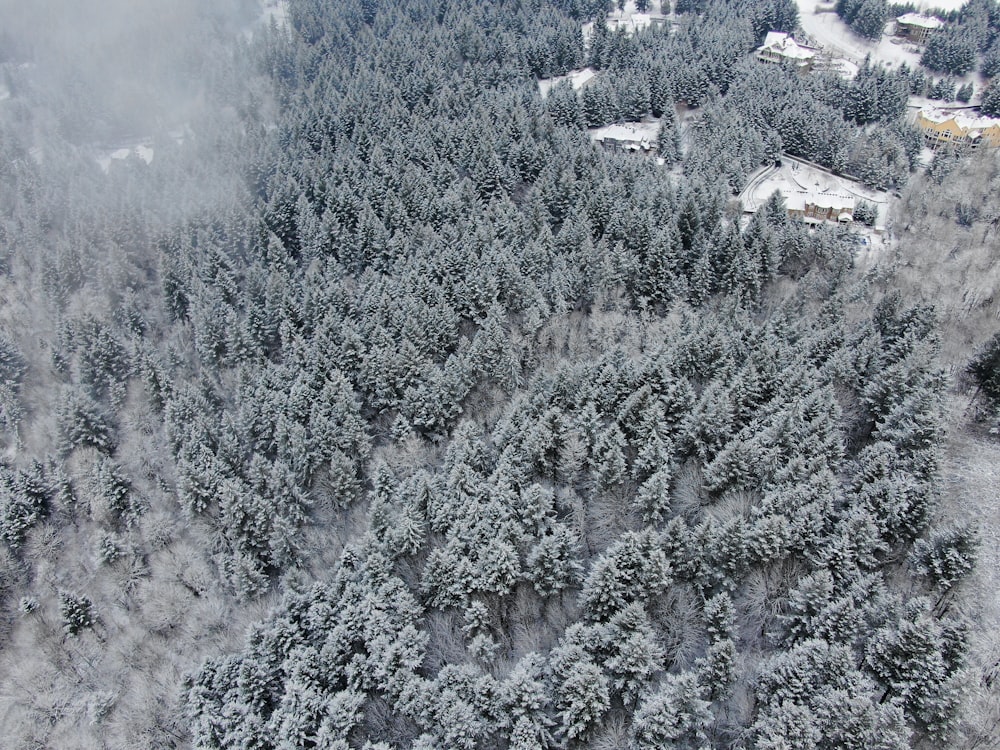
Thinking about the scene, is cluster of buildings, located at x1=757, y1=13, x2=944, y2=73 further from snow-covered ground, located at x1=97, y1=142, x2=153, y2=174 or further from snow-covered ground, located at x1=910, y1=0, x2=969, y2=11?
snow-covered ground, located at x1=97, y1=142, x2=153, y2=174

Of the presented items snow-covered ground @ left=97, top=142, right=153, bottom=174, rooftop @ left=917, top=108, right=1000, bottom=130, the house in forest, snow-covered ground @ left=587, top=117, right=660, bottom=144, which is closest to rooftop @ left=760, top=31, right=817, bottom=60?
rooftop @ left=917, top=108, right=1000, bottom=130

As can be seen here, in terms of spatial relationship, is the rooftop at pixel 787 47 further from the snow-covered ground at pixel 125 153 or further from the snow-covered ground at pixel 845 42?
the snow-covered ground at pixel 125 153

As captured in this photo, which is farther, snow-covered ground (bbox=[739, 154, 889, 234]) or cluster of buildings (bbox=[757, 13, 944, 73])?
cluster of buildings (bbox=[757, 13, 944, 73])

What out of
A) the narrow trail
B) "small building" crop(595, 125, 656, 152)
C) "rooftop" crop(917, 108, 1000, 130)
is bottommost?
the narrow trail

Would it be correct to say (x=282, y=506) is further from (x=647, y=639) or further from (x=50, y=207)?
(x=50, y=207)

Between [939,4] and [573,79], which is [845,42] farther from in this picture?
[573,79]

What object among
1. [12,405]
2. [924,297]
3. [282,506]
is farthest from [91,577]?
[924,297]

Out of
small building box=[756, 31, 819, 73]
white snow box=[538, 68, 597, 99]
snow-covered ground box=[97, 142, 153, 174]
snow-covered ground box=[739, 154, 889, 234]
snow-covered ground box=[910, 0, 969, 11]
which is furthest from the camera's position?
snow-covered ground box=[910, 0, 969, 11]
